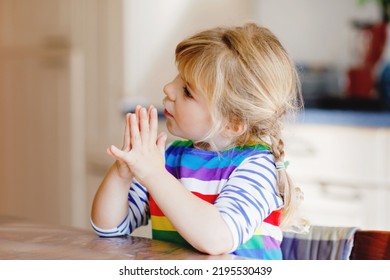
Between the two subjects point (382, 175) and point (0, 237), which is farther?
point (382, 175)

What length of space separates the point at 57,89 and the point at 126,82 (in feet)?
1.20

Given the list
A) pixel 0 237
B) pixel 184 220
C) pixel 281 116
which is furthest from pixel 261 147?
pixel 0 237

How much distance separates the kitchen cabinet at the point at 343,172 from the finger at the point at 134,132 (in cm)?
141

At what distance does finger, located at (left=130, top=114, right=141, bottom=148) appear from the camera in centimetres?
87

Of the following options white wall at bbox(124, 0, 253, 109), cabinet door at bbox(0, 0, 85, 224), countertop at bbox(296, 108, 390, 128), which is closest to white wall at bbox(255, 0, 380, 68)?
white wall at bbox(124, 0, 253, 109)

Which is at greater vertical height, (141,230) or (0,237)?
(0,237)

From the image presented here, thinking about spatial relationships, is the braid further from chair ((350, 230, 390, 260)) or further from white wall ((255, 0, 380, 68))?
white wall ((255, 0, 380, 68))

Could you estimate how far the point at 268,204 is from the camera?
92 centimetres

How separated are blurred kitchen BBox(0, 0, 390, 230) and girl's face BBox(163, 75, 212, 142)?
1310 millimetres

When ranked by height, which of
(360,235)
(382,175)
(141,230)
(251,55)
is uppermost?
(251,55)

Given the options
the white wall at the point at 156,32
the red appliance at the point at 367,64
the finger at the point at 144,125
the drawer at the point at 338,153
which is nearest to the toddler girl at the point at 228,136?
the finger at the point at 144,125

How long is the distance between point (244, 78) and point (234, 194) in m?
0.15

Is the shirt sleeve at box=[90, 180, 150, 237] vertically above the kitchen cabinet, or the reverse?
the shirt sleeve at box=[90, 180, 150, 237]
